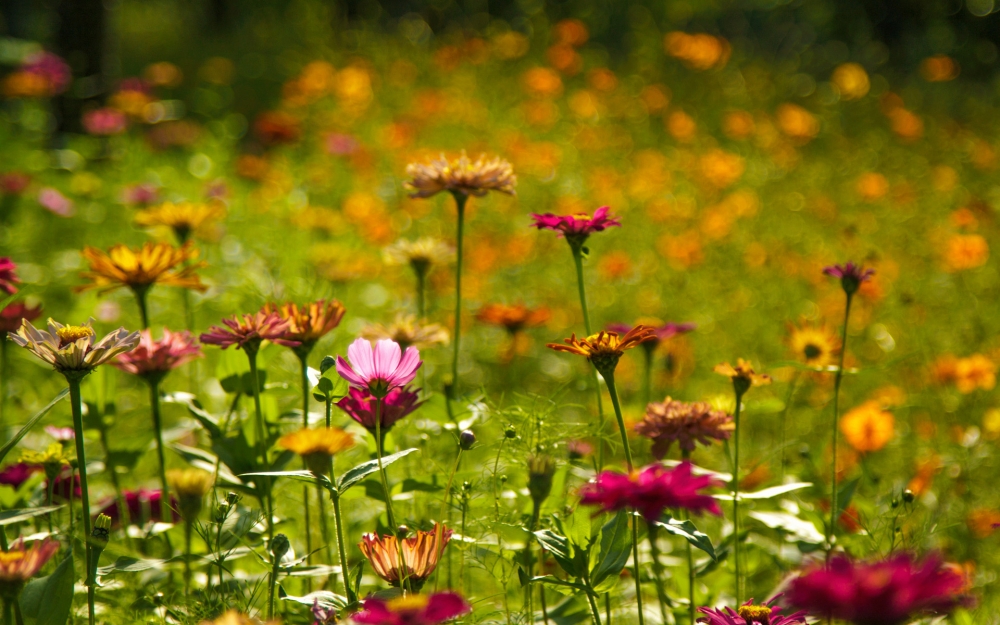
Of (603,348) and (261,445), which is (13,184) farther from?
(603,348)

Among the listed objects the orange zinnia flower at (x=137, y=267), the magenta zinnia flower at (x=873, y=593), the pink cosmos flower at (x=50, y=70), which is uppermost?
the pink cosmos flower at (x=50, y=70)

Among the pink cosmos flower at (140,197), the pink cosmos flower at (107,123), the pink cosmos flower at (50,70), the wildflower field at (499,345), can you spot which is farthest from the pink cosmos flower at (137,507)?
the pink cosmos flower at (50,70)

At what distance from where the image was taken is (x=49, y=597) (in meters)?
0.70

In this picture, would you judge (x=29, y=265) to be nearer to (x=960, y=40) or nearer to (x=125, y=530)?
(x=125, y=530)

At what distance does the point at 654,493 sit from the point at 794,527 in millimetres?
501

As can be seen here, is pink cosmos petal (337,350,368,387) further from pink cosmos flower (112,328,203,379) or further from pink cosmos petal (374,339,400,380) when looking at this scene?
pink cosmos flower (112,328,203,379)

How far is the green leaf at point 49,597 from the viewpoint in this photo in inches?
27.6

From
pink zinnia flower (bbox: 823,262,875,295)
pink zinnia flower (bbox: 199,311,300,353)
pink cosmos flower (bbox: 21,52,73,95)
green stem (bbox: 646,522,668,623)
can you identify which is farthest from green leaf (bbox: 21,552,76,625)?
pink cosmos flower (bbox: 21,52,73,95)

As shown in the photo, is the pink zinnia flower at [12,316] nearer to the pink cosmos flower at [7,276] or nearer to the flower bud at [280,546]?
the pink cosmos flower at [7,276]

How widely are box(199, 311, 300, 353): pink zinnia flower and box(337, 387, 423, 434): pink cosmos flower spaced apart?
0.29 feet

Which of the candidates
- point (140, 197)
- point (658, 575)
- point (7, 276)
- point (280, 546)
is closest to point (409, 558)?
point (280, 546)

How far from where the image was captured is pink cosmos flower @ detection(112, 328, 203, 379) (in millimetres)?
898

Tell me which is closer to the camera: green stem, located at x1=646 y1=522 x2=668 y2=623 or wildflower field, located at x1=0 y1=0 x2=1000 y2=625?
wildflower field, located at x1=0 y1=0 x2=1000 y2=625

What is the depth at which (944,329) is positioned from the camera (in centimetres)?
213
